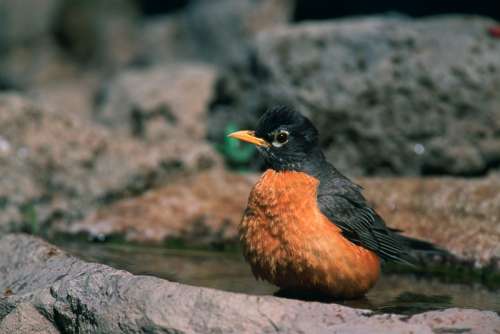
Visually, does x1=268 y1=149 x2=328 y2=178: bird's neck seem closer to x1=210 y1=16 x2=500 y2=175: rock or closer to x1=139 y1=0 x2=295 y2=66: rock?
x1=210 y1=16 x2=500 y2=175: rock

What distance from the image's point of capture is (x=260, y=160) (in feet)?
34.0

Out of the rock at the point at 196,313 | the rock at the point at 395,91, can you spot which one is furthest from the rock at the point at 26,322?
the rock at the point at 395,91

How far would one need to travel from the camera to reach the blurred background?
8438 millimetres

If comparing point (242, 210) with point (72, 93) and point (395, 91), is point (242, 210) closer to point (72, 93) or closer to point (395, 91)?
point (395, 91)

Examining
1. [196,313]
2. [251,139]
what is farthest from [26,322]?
[251,139]

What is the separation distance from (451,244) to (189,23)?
807cm

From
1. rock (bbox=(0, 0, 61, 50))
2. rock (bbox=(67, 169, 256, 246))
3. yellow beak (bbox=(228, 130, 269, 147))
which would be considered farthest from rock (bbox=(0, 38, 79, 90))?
yellow beak (bbox=(228, 130, 269, 147))

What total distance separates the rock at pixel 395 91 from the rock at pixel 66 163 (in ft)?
4.75

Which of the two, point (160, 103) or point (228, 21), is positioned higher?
point (228, 21)

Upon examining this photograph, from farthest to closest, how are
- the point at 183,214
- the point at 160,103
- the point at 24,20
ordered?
the point at 24,20 < the point at 160,103 < the point at 183,214

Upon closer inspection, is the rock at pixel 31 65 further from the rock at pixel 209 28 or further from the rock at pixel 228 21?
the rock at pixel 228 21

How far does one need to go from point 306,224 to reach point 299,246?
19 cm

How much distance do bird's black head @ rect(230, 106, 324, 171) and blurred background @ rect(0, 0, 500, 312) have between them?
145 centimetres

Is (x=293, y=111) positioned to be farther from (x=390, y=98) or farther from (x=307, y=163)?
(x=390, y=98)
